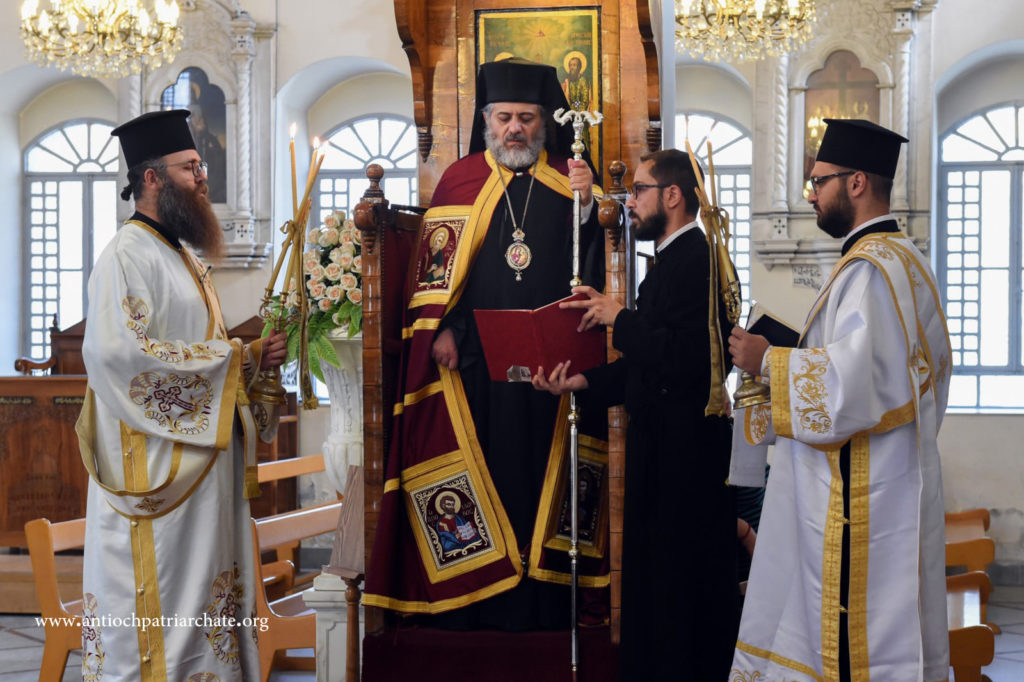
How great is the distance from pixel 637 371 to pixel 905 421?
865 millimetres

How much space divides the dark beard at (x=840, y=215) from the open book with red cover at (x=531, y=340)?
801 millimetres

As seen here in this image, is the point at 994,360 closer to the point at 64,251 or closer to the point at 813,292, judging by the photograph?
the point at 813,292

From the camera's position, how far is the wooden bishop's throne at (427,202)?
366 cm

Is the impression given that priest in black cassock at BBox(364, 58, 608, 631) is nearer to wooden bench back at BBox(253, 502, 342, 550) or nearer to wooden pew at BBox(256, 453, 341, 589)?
wooden bench back at BBox(253, 502, 342, 550)

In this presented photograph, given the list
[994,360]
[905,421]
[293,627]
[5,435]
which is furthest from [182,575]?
[994,360]

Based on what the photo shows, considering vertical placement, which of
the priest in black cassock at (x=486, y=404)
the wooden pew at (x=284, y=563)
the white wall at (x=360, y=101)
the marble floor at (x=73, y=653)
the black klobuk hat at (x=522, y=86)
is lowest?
the marble floor at (x=73, y=653)

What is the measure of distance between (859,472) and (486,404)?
4.55 feet

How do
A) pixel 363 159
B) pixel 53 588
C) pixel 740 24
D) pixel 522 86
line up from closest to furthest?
pixel 522 86 → pixel 53 588 → pixel 740 24 → pixel 363 159

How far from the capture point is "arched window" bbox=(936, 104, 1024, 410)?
31.3ft

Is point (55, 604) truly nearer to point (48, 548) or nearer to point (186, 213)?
point (48, 548)

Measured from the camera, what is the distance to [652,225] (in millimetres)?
3793

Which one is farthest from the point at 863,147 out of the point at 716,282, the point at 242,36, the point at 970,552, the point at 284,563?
the point at 242,36

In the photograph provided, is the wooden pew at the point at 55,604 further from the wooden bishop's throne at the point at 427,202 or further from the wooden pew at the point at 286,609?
the wooden bishop's throne at the point at 427,202

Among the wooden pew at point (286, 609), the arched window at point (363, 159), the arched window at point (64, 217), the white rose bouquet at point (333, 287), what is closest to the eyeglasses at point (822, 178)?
the white rose bouquet at point (333, 287)
